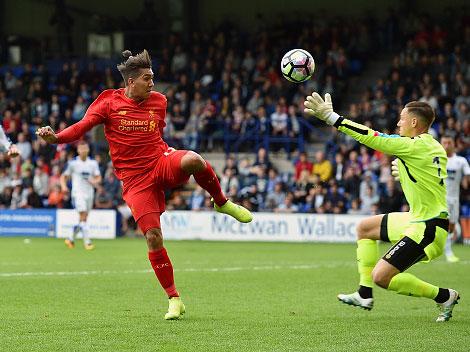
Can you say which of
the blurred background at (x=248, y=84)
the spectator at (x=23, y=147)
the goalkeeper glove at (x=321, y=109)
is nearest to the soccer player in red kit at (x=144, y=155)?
the goalkeeper glove at (x=321, y=109)

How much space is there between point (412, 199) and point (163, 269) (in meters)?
2.42

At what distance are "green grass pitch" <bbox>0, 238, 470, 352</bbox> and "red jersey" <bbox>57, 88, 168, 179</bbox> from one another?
1453mm

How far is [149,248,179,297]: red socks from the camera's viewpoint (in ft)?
32.4

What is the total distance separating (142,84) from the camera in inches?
397

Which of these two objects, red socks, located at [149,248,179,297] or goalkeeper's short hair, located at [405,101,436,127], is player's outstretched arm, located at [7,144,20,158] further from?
goalkeeper's short hair, located at [405,101,436,127]

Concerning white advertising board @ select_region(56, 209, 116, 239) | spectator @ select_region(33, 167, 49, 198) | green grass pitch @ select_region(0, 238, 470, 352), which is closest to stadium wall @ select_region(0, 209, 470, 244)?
white advertising board @ select_region(56, 209, 116, 239)

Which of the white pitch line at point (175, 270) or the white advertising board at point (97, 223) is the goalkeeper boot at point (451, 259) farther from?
the white advertising board at point (97, 223)

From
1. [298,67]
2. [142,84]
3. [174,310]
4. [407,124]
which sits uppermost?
[298,67]

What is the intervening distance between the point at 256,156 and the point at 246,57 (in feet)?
16.7

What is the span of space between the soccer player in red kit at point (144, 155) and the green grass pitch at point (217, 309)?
0.82 m

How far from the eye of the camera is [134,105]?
33.3ft

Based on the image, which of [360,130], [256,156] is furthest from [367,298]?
[256,156]

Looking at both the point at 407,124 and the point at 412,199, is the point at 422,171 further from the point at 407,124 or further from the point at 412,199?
the point at 407,124

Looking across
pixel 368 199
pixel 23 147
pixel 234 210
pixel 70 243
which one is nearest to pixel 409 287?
pixel 234 210
